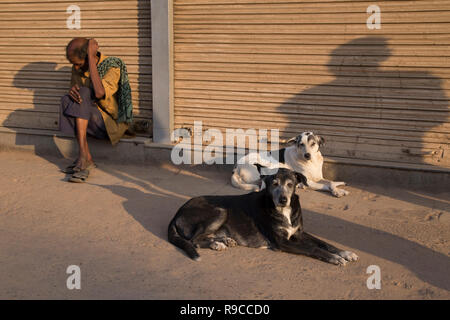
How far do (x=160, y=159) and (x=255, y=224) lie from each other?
334 cm

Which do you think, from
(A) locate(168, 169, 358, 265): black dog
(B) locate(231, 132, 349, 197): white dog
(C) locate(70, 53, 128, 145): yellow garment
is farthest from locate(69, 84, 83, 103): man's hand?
(A) locate(168, 169, 358, 265): black dog

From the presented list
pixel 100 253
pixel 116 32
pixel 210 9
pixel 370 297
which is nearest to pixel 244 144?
pixel 210 9

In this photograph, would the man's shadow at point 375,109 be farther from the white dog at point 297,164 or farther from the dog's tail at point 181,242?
the dog's tail at point 181,242

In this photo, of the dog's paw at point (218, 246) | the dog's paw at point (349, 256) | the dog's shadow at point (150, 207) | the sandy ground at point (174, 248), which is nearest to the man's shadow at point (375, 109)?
the sandy ground at point (174, 248)

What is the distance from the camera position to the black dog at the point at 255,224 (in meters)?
4.35

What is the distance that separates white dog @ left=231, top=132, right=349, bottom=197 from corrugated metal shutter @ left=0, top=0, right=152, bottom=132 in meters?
2.22

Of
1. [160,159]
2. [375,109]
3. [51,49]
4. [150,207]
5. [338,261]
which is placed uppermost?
[51,49]

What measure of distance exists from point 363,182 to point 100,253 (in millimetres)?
3876

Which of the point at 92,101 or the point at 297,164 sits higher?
the point at 92,101

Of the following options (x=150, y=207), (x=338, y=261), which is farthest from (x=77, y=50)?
(x=338, y=261)

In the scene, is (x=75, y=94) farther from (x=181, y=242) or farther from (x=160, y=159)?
(x=181, y=242)

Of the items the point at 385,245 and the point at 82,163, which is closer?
the point at 385,245

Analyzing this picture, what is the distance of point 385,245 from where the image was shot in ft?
15.4

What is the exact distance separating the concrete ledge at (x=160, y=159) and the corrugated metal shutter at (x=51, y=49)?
43 centimetres
